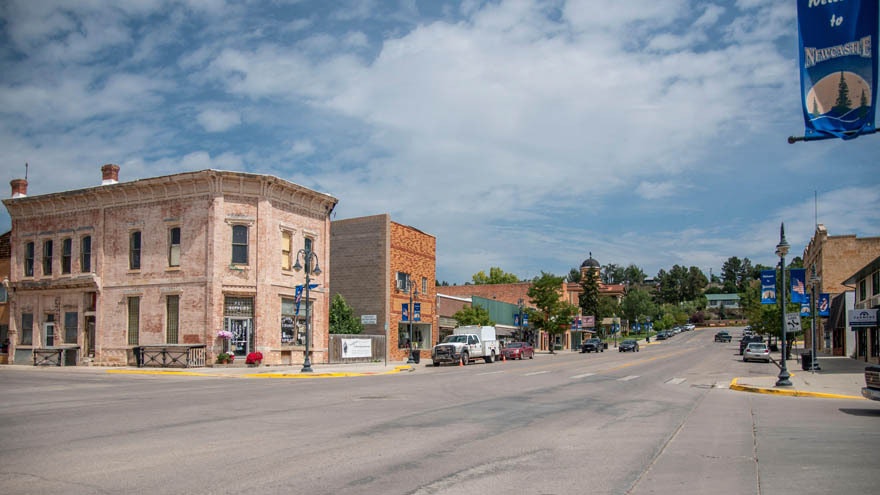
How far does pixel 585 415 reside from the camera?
1516 centimetres

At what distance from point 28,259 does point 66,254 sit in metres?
3.59

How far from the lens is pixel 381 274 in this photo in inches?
1986

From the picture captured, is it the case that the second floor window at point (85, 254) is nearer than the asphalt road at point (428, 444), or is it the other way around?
the asphalt road at point (428, 444)

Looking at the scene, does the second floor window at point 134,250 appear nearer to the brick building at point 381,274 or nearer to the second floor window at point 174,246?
the second floor window at point 174,246

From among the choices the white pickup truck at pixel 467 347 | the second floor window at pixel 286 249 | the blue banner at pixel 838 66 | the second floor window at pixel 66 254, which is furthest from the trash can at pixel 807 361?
the second floor window at pixel 66 254

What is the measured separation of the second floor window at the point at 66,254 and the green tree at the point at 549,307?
47.3 metres

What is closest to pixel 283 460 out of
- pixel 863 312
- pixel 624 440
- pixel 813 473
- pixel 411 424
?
pixel 411 424

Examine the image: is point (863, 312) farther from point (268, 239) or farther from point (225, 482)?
point (225, 482)

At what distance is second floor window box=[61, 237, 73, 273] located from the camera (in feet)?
137

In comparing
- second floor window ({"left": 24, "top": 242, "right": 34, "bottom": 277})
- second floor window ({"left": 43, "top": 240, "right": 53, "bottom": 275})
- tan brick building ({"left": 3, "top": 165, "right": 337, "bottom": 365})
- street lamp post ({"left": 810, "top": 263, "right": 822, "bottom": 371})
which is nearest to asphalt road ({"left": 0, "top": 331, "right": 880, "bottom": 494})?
street lamp post ({"left": 810, "top": 263, "right": 822, "bottom": 371})

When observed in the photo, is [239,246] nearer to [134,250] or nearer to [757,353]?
[134,250]

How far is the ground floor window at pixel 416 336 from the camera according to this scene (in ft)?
173

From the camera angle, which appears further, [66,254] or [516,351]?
[516,351]

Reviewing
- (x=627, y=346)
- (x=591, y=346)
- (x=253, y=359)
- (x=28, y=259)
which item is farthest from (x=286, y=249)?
(x=591, y=346)
